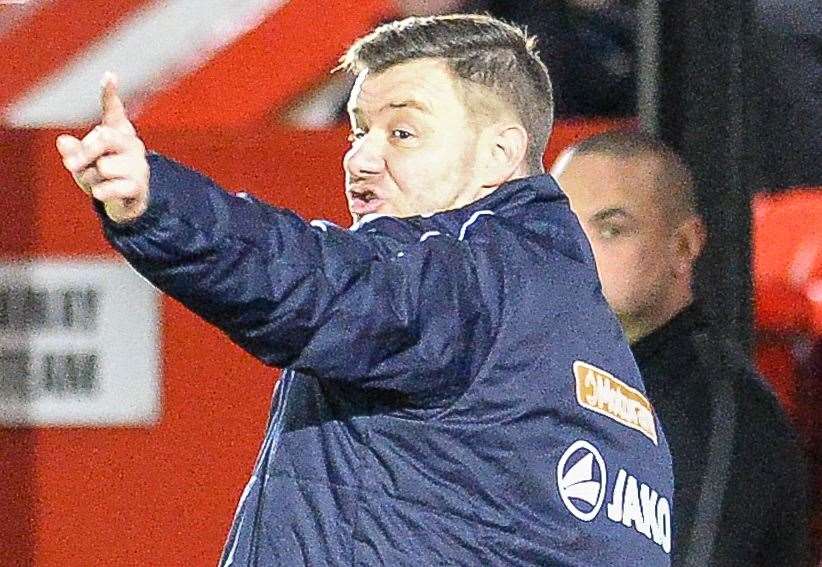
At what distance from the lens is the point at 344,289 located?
1.77m

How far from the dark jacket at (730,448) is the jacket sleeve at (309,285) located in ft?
3.87

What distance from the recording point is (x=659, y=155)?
3.18 m

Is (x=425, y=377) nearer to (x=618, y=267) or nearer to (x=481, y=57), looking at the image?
(x=481, y=57)

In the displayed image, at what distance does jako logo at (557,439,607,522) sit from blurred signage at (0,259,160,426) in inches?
51.3

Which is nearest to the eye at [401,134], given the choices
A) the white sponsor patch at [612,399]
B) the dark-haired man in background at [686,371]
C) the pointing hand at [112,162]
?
the white sponsor patch at [612,399]

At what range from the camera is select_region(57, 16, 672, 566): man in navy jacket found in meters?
1.73

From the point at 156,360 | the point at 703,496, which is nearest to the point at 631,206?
the point at 703,496

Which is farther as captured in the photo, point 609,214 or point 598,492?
point 609,214

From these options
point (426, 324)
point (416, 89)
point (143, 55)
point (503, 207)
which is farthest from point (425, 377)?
point (143, 55)

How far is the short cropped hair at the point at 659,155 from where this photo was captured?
10.3ft

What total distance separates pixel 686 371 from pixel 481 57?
3.71 ft

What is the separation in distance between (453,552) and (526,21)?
105 inches

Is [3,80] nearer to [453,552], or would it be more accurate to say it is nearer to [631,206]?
[631,206]

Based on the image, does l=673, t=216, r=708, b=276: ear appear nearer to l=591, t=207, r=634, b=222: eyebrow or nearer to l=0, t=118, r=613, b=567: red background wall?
l=591, t=207, r=634, b=222: eyebrow
